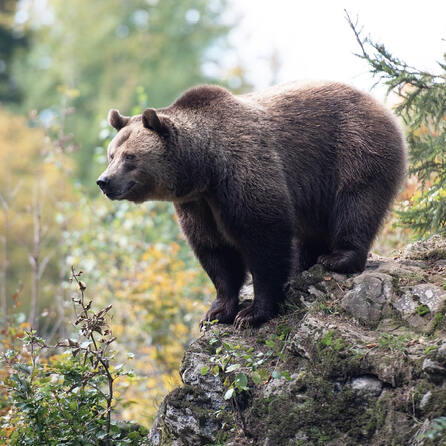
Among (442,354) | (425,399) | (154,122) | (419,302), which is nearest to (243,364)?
(419,302)

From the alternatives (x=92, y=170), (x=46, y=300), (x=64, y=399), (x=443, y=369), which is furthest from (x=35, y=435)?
(x=92, y=170)

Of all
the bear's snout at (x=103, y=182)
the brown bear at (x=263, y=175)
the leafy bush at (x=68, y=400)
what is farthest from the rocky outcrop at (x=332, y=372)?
the bear's snout at (x=103, y=182)

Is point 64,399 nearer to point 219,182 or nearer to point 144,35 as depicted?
point 219,182

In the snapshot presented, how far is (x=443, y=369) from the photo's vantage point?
4.63 meters

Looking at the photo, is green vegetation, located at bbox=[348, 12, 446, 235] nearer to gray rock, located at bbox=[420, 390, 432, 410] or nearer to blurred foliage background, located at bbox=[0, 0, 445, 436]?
gray rock, located at bbox=[420, 390, 432, 410]

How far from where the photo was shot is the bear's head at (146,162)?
6.46 meters

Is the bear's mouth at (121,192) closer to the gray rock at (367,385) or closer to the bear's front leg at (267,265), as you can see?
the bear's front leg at (267,265)

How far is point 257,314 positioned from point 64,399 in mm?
1767

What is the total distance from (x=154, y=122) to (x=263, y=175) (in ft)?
3.58

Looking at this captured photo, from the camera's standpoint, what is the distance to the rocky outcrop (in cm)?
482

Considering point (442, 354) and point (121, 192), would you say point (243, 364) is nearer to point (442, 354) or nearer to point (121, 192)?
point (442, 354)

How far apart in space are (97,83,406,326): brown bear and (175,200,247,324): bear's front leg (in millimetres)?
10

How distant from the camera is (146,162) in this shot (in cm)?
655

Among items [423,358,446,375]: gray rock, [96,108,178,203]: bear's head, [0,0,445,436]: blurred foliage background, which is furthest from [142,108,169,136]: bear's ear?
[0,0,445,436]: blurred foliage background
